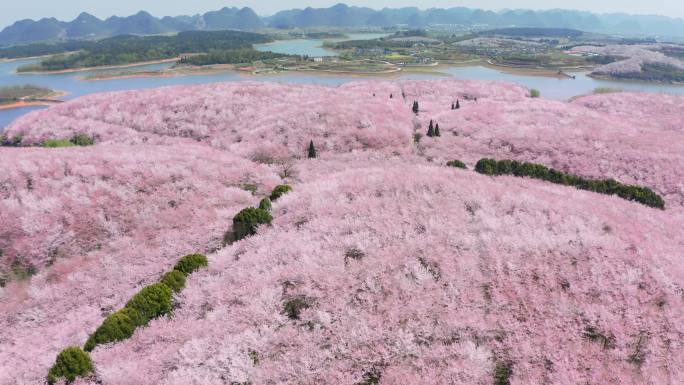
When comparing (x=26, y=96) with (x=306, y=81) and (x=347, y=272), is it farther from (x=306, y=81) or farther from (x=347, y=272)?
(x=347, y=272)

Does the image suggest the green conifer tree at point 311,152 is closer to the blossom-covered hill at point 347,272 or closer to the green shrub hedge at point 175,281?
the blossom-covered hill at point 347,272

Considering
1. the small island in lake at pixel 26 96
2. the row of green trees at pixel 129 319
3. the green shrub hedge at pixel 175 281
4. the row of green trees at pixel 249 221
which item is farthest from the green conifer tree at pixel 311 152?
the small island in lake at pixel 26 96

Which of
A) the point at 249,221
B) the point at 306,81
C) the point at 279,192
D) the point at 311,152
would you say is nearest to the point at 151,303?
the point at 249,221

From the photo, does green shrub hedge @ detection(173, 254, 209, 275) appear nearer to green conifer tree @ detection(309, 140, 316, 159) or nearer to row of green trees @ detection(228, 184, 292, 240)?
row of green trees @ detection(228, 184, 292, 240)

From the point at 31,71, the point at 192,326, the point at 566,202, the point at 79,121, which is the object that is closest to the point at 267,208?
the point at 192,326

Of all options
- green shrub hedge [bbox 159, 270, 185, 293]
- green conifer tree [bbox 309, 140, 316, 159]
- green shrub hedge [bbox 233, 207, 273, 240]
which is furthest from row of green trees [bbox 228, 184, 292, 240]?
green conifer tree [bbox 309, 140, 316, 159]

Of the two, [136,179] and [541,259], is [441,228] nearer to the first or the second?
[541,259]
